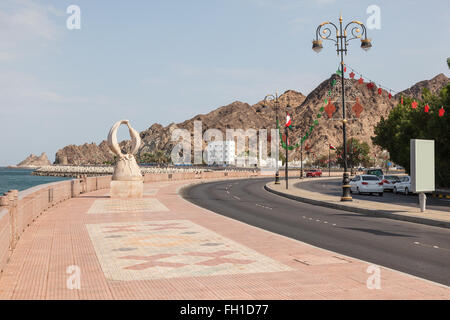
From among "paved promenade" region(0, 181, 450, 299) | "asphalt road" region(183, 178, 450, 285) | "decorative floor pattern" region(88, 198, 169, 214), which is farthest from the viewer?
"decorative floor pattern" region(88, 198, 169, 214)

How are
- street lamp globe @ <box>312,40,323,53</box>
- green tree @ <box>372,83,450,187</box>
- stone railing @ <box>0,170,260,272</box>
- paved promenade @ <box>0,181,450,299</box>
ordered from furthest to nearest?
green tree @ <box>372,83,450,187</box>, street lamp globe @ <box>312,40,323,53</box>, stone railing @ <box>0,170,260,272</box>, paved promenade @ <box>0,181,450,299</box>

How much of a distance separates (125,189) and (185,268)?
66.3 feet

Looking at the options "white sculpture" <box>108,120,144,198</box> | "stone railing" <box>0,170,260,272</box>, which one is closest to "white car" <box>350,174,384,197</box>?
"white sculpture" <box>108,120,144,198</box>

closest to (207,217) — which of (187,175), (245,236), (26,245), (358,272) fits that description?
(245,236)

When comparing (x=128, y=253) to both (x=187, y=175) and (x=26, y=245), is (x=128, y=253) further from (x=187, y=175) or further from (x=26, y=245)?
(x=187, y=175)

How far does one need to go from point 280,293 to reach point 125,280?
8.87ft

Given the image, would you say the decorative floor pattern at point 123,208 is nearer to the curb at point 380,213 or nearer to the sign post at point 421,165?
the curb at point 380,213

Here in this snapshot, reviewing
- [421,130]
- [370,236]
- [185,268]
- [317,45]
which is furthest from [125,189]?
[421,130]

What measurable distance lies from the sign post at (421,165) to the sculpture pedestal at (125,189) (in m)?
16.5

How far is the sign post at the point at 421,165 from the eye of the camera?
18.2m

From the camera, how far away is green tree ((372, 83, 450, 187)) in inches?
1459

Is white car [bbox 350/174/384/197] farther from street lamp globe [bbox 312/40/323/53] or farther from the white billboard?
the white billboard

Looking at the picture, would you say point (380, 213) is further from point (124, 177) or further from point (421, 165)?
point (124, 177)

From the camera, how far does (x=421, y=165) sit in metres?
18.4
